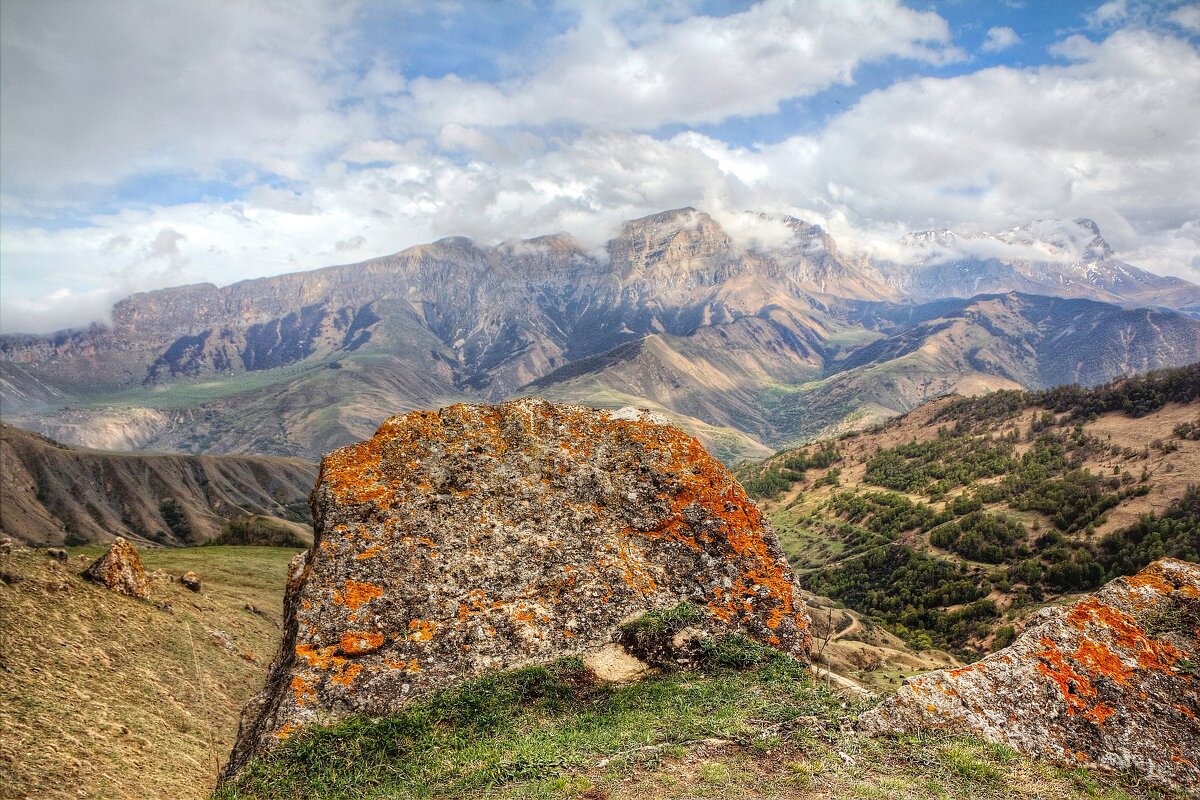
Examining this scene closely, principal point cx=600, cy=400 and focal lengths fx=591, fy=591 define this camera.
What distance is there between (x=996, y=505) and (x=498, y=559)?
14693 centimetres

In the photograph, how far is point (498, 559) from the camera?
11.1 m

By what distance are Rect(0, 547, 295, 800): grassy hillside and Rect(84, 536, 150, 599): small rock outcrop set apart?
482 millimetres

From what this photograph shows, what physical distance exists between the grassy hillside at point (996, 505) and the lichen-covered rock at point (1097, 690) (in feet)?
291

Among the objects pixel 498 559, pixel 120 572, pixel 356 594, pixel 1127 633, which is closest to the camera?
pixel 1127 633

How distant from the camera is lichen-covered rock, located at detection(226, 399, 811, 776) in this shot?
949 centimetres

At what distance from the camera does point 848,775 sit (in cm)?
690

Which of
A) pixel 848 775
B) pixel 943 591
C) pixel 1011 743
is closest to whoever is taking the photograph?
pixel 848 775

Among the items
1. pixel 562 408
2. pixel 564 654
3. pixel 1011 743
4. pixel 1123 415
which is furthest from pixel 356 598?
pixel 1123 415

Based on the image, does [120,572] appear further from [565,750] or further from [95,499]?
[95,499]

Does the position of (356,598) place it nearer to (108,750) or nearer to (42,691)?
(108,750)

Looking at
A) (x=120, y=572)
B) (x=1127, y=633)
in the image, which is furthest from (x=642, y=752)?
(x=120, y=572)

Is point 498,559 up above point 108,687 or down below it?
above

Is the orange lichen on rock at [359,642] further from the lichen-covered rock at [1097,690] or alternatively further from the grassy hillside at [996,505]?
the grassy hillside at [996,505]

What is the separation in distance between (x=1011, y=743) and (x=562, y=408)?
404 inches
